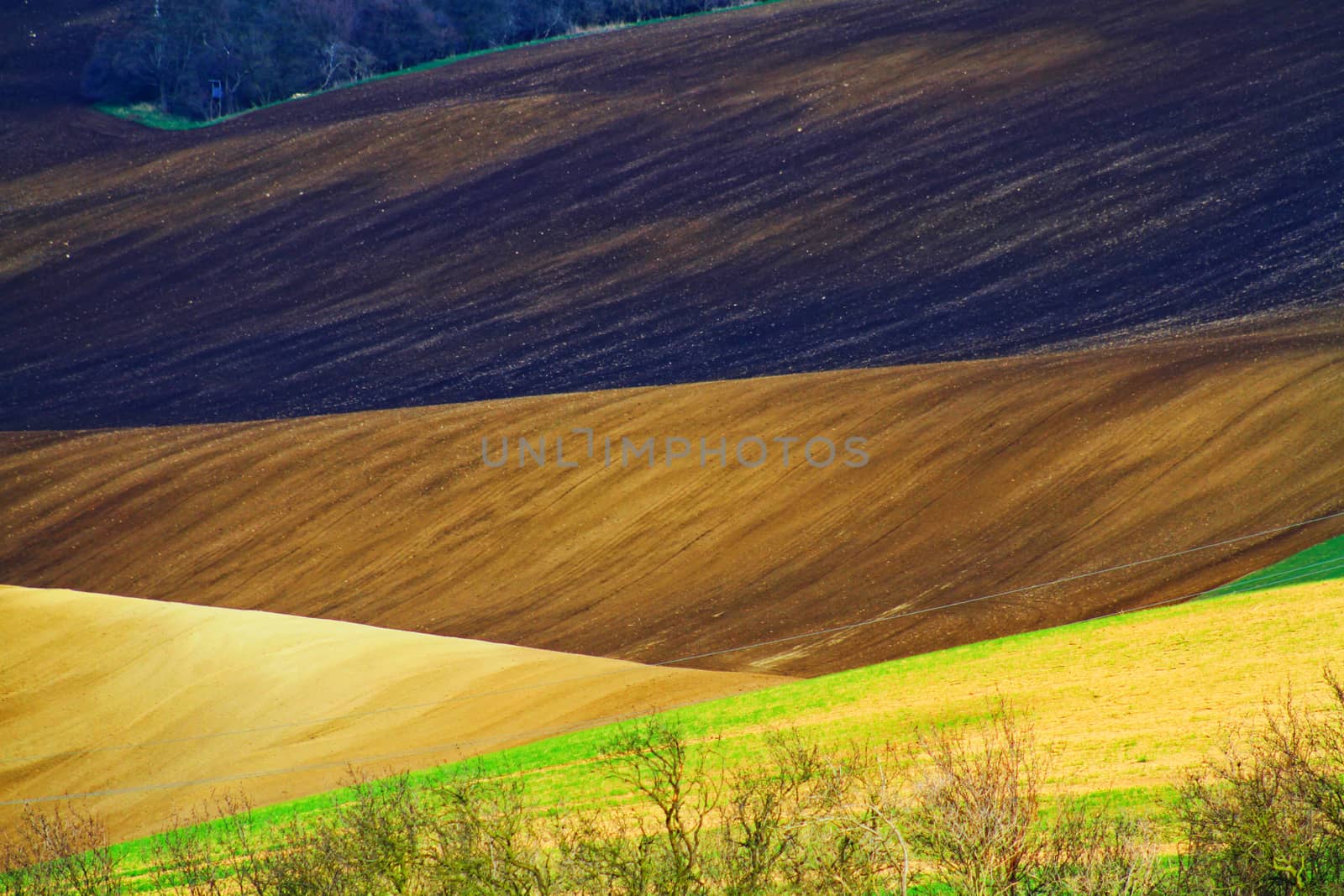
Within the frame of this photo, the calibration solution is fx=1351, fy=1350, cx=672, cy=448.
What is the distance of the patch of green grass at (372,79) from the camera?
165 feet

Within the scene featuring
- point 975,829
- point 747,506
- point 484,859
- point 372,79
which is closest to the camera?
point 975,829

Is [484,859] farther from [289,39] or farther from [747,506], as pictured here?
[289,39]

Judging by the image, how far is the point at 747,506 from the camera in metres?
28.7

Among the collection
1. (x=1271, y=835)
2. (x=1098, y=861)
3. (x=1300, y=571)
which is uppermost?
(x=1271, y=835)

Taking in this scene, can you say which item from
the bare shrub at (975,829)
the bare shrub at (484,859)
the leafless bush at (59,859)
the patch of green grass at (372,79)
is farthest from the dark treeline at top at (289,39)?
the bare shrub at (975,829)

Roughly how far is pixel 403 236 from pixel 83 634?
19.0 metres

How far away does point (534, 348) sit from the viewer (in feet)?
120

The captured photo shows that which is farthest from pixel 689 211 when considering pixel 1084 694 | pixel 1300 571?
pixel 1084 694

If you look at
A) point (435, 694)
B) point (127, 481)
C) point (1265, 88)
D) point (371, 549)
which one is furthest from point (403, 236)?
point (1265, 88)

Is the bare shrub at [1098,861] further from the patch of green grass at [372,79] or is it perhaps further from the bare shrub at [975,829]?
the patch of green grass at [372,79]

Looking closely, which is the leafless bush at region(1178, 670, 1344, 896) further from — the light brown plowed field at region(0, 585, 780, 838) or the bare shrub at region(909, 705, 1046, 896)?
the light brown plowed field at region(0, 585, 780, 838)

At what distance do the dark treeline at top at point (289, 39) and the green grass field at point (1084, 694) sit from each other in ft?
125

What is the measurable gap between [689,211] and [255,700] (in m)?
21.9

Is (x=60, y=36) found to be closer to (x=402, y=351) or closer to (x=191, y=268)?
(x=191, y=268)
